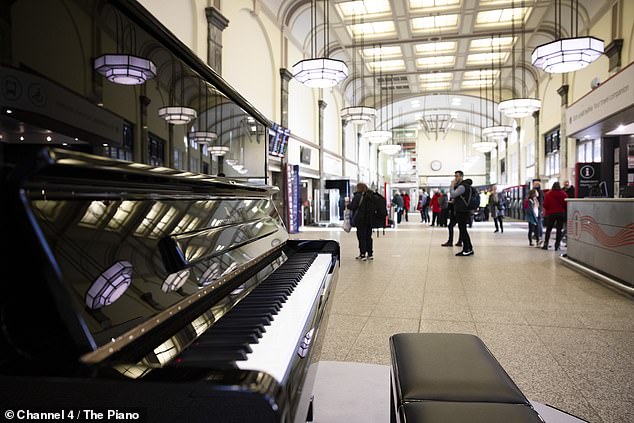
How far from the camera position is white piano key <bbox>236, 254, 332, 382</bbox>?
73 centimetres

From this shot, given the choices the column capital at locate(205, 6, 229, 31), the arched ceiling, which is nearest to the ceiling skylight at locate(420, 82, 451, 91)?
the arched ceiling

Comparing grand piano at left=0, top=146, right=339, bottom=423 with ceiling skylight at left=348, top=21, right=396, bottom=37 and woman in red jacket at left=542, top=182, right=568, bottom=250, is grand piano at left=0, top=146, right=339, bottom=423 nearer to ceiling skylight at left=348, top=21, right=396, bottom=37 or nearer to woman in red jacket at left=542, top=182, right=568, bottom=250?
woman in red jacket at left=542, top=182, right=568, bottom=250

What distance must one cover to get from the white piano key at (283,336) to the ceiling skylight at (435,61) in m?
19.1

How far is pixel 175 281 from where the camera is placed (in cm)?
Result: 100

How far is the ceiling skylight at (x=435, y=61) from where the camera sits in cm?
1866

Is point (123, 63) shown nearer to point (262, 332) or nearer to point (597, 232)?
point (262, 332)

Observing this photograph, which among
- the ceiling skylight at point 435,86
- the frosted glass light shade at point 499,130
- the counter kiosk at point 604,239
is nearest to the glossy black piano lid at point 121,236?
the counter kiosk at point 604,239

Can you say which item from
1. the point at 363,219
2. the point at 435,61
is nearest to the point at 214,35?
the point at 363,219

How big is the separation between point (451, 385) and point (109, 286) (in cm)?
102

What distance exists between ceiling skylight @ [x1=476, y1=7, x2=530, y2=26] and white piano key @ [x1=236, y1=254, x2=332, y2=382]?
604 inches

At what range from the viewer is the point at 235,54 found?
10109 millimetres

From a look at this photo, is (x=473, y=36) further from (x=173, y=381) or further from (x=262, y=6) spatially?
(x=173, y=381)

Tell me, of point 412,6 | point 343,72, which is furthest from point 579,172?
point 412,6

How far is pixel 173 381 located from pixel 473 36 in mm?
17534
